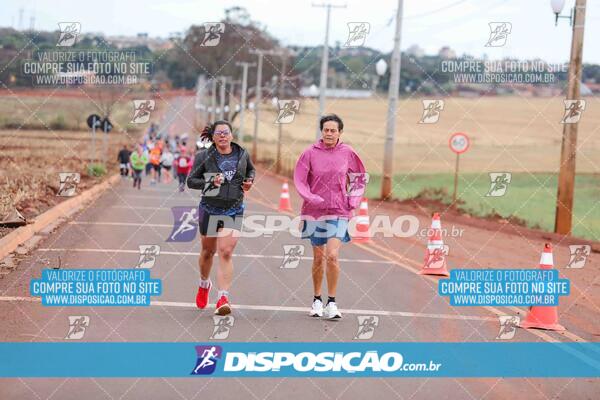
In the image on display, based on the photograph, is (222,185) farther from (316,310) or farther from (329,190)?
(316,310)

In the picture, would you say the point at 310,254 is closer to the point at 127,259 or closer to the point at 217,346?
the point at 127,259

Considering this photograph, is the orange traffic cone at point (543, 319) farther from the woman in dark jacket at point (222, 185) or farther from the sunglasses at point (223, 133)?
the sunglasses at point (223, 133)

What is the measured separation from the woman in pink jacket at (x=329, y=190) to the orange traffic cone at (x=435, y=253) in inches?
149

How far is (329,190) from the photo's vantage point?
34.0 ft

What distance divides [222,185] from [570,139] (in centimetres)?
1379

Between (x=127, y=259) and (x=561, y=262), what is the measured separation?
24.3 feet

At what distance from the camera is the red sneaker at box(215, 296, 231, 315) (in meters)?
10.1

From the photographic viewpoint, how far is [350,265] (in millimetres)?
15008

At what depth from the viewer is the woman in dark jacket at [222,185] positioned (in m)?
10.1

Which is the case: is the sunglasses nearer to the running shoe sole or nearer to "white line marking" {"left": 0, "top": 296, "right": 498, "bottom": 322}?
the running shoe sole

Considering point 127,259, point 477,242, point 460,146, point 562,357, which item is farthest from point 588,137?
point 562,357

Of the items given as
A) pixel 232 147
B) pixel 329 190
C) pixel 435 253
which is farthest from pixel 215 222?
pixel 435 253

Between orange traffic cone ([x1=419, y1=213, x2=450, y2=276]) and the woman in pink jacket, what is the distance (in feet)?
12.4

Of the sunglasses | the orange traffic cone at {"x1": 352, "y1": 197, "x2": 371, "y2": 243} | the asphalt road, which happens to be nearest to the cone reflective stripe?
the asphalt road
